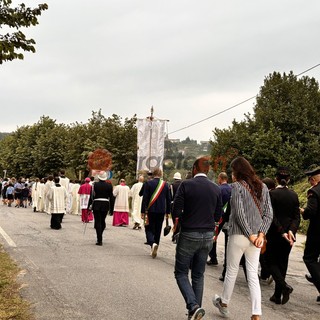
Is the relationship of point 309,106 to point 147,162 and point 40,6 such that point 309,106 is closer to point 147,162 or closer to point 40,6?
point 147,162

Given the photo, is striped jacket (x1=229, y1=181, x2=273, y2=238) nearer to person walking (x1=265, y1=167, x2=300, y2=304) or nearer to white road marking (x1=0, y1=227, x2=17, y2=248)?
person walking (x1=265, y1=167, x2=300, y2=304)

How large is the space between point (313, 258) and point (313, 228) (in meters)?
0.44

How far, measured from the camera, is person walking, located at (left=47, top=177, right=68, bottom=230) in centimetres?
1617

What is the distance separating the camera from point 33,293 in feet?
22.9

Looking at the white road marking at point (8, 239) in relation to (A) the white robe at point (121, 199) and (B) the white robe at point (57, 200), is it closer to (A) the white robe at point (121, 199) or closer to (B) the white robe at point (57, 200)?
(B) the white robe at point (57, 200)

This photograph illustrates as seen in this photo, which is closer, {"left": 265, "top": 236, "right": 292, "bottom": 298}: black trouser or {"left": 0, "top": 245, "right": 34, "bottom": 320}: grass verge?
{"left": 0, "top": 245, "right": 34, "bottom": 320}: grass verge

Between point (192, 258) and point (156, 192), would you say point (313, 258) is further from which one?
point (156, 192)

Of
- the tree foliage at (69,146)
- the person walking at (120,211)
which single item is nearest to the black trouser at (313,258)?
the person walking at (120,211)

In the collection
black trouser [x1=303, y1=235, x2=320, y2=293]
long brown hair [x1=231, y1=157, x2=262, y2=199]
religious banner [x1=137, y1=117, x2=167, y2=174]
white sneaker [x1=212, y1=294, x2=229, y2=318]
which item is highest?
religious banner [x1=137, y1=117, x2=167, y2=174]

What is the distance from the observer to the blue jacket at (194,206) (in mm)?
5871

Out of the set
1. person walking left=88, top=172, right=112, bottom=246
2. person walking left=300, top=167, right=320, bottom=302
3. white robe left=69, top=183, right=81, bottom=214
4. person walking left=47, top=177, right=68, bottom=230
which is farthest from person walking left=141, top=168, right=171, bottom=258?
white robe left=69, top=183, right=81, bottom=214

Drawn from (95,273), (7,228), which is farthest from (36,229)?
(95,273)

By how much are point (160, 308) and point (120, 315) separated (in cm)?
66

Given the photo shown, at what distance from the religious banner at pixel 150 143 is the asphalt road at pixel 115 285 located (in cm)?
1147
